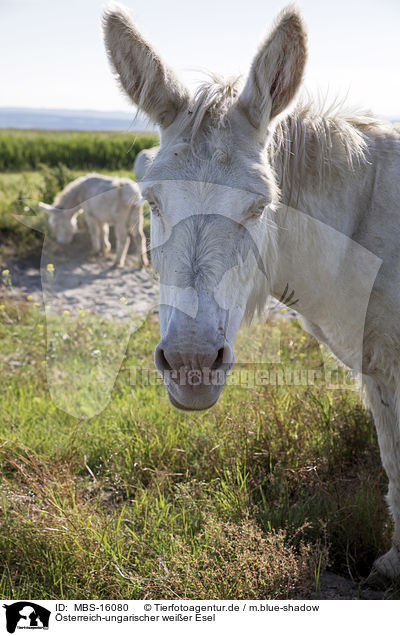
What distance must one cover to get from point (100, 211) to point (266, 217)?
7.41 m

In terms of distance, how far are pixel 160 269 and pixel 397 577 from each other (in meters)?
2.17

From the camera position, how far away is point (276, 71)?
6.95 ft

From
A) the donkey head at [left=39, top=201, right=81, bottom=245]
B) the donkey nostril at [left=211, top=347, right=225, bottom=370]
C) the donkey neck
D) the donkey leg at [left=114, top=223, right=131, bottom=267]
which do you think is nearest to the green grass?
the donkey nostril at [left=211, top=347, right=225, bottom=370]

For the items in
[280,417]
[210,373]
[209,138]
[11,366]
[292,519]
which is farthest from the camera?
[11,366]

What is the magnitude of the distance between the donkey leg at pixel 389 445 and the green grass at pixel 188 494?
9 centimetres

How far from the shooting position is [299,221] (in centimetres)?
245

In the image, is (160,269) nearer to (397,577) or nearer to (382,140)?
(382,140)

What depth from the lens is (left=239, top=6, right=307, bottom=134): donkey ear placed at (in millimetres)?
2016

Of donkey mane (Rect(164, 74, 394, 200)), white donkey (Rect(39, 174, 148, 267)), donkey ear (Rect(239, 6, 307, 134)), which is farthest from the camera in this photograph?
white donkey (Rect(39, 174, 148, 267))

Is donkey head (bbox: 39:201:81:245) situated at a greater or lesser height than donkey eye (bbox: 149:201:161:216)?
lesser

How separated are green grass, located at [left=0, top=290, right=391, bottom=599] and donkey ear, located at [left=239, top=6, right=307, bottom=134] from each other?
76.6 inches

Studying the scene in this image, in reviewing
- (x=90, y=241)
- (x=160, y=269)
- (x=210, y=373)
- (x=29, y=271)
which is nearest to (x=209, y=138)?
(x=160, y=269)

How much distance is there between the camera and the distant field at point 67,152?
15.6m

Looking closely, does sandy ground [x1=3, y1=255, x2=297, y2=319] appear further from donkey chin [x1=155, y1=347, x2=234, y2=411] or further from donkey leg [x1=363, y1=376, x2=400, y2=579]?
donkey chin [x1=155, y1=347, x2=234, y2=411]
